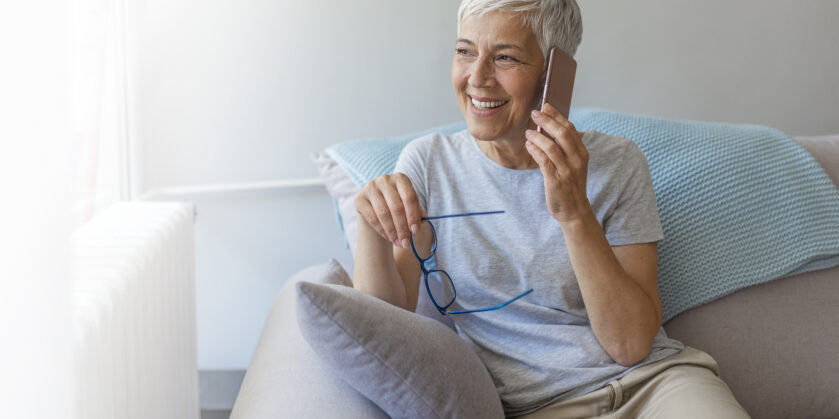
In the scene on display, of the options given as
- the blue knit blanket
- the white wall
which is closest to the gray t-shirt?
the blue knit blanket

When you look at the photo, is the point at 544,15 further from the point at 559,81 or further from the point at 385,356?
the point at 385,356

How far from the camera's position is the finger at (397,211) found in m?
1.26

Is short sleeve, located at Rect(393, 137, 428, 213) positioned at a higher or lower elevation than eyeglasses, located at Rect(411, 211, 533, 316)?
higher

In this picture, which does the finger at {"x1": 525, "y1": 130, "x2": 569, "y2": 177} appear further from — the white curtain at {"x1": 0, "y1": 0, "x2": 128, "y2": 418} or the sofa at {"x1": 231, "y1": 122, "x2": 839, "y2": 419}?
the white curtain at {"x1": 0, "y1": 0, "x2": 128, "y2": 418}

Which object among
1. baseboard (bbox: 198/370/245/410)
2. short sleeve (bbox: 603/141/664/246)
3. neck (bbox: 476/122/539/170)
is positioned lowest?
baseboard (bbox: 198/370/245/410)

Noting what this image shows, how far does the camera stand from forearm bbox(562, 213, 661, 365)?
132 centimetres

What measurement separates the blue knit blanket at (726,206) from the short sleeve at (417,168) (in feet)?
0.66

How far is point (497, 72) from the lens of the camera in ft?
4.57

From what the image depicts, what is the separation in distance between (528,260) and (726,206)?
0.53m

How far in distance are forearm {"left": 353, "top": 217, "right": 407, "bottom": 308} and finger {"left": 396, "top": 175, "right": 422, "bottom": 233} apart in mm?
108

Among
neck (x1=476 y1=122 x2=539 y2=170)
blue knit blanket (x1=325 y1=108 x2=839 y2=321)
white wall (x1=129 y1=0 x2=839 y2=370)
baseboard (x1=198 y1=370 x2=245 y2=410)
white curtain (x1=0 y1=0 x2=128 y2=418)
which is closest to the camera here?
white curtain (x1=0 y1=0 x2=128 y2=418)

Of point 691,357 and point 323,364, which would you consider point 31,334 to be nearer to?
point 323,364

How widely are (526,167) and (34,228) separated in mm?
881

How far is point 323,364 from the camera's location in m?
1.32
